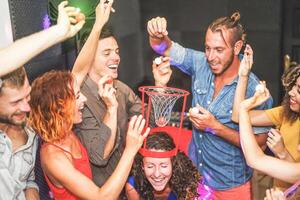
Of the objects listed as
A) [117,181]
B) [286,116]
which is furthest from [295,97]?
[117,181]

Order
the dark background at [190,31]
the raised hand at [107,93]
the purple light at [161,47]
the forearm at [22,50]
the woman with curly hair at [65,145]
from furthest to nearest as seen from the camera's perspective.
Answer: the dark background at [190,31] < the purple light at [161,47] < the raised hand at [107,93] < the woman with curly hair at [65,145] < the forearm at [22,50]

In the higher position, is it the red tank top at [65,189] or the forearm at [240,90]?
the forearm at [240,90]

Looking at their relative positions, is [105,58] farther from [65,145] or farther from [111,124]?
[65,145]

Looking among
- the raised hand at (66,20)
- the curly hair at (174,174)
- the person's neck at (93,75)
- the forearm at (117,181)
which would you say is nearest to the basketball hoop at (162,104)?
the curly hair at (174,174)

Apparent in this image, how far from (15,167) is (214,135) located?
4.27 feet

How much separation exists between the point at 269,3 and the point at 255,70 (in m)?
0.72

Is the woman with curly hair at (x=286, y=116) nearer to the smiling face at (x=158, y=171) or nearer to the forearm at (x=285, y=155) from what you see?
the forearm at (x=285, y=155)

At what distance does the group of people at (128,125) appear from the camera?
2.17 metres

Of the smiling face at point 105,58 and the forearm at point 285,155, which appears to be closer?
the forearm at point 285,155

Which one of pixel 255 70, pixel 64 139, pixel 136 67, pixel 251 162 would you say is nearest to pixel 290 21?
pixel 255 70

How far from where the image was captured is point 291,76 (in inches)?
98.0

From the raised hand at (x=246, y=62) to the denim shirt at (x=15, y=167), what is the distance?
1.31m

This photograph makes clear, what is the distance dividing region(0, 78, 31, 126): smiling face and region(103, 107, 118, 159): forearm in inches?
19.3

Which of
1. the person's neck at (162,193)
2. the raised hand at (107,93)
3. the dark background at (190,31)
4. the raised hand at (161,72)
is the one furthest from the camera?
the dark background at (190,31)
